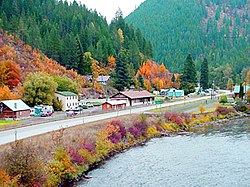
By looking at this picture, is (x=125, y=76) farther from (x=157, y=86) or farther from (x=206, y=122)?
(x=206, y=122)

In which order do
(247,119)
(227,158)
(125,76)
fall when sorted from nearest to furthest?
(227,158), (247,119), (125,76)

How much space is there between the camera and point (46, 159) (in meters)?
27.5

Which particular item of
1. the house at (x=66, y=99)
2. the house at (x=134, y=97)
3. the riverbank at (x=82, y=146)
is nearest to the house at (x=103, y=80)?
the house at (x=134, y=97)

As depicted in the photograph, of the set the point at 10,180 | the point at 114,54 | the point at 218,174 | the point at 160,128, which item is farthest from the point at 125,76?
the point at 10,180

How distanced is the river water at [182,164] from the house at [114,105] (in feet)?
71.6

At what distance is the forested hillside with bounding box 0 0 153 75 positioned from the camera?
4075 inches

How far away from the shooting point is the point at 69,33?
12450 cm

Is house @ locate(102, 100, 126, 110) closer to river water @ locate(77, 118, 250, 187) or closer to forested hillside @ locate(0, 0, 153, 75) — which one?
river water @ locate(77, 118, 250, 187)

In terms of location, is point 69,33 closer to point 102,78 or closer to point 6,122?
point 102,78

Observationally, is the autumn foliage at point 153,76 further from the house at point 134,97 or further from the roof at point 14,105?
the roof at point 14,105

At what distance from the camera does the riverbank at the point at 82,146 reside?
23266 mm

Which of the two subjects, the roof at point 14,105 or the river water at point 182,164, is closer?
the river water at point 182,164

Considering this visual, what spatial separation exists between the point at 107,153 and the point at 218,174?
11.3 meters

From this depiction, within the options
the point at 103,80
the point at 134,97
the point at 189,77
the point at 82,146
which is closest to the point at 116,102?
the point at 134,97
